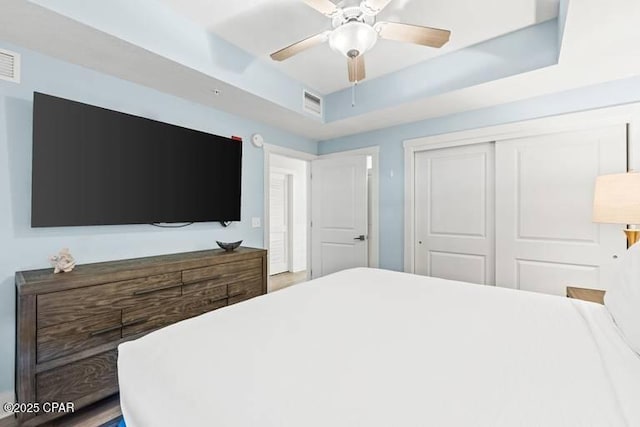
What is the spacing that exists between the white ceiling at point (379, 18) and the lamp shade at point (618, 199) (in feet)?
3.91

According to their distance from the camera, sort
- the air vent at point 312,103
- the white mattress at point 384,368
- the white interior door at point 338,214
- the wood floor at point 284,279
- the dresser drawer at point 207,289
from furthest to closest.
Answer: the wood floor at point 284,279 → the white interior door at point 338,214 → the air vent at point 312,103 → the dresser drawer at point 207,289 → the white mattress at point 384,368

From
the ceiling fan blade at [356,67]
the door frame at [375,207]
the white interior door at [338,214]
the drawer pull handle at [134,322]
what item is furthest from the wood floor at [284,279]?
the ceiling fan blade at [356,67]

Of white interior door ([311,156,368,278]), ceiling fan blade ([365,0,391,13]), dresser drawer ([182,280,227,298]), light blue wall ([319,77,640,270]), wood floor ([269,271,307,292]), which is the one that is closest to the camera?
ceiling fan blade ([365,0,391,13])

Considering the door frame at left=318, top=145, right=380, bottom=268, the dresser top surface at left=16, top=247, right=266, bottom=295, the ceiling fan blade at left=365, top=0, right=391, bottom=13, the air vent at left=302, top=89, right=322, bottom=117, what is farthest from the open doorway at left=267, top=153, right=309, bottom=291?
the ceiling fan blade at left=365, top=0, right=391, bottom=13

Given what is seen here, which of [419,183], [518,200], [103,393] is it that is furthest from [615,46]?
[103,393]

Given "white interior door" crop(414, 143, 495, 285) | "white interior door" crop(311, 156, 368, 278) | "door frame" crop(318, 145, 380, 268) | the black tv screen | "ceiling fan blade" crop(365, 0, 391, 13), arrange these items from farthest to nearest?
"white interior door" crop(311, 156, 368, 278)
"door frame" crop(318, 145, 380, 268)
"white interior door" crop(414, 143, 495, 285)
the black tv screen
"ceiling fan blade" crop(365, 0, 391, 13)

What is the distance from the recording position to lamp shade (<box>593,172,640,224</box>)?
5.48 feet

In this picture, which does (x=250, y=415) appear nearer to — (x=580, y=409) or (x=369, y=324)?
(x=369, y=324)

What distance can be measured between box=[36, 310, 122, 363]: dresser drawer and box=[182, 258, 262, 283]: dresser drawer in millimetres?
501

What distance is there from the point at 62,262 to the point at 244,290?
50.3 inches

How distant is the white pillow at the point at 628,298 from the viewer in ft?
3.06

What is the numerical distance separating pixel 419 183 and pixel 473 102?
95cm

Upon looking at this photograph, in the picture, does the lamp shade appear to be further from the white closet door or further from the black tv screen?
the black tv screen

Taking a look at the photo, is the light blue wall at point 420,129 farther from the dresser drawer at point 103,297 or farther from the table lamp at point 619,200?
the dresser drawer at point 103,297
